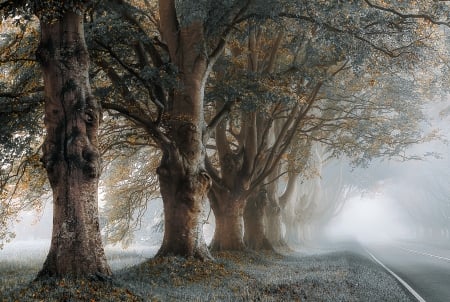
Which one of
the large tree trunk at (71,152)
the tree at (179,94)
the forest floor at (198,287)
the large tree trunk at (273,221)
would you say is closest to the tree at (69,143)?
the large tree trunk at (71,152)

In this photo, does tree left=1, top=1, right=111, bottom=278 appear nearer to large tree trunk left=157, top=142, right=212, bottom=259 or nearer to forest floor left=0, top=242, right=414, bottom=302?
forest floor left=0, top=242, right=414, bottom=302

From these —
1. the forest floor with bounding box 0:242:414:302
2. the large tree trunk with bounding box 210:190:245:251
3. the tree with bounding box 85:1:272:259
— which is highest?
the tree with bounding box 85:1:272:259

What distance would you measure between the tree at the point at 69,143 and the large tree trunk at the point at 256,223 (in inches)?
546

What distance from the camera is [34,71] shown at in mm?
13688

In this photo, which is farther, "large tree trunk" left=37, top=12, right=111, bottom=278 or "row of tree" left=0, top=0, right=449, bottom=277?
"row of tree" left=0, top=0, right=449, bottom=277

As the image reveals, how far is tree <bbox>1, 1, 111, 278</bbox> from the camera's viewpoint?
8.45 meters

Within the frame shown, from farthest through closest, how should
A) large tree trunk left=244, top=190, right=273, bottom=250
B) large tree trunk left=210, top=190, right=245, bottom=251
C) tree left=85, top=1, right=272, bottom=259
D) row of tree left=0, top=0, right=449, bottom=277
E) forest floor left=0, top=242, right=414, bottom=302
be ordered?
large tree trunk left=244, top=190, right=273, bottom=250 → large tree trunk left=210, top=190, right=245, bottom=251 → tree left=85, top=1, right=272, bottom=259 → row of tree left=0, top=0, right=449, bottom=277 → forest floor left=0, top=242, right=414, bottom=302

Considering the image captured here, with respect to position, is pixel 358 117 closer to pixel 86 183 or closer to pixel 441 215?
pixel 86 183

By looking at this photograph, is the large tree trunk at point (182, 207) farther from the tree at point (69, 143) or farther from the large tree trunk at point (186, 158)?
the tree at point (69, 143)

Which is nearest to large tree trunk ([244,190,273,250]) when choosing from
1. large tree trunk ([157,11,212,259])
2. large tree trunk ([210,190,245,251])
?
large tree trunk ([210,190,245,251])

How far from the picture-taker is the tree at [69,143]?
27.7 ft

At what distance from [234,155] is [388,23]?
850cm

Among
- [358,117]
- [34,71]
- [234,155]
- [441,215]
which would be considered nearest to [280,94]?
[234,155]

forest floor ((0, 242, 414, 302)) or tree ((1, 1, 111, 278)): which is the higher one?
tree ((1, 1, 111, 278))
